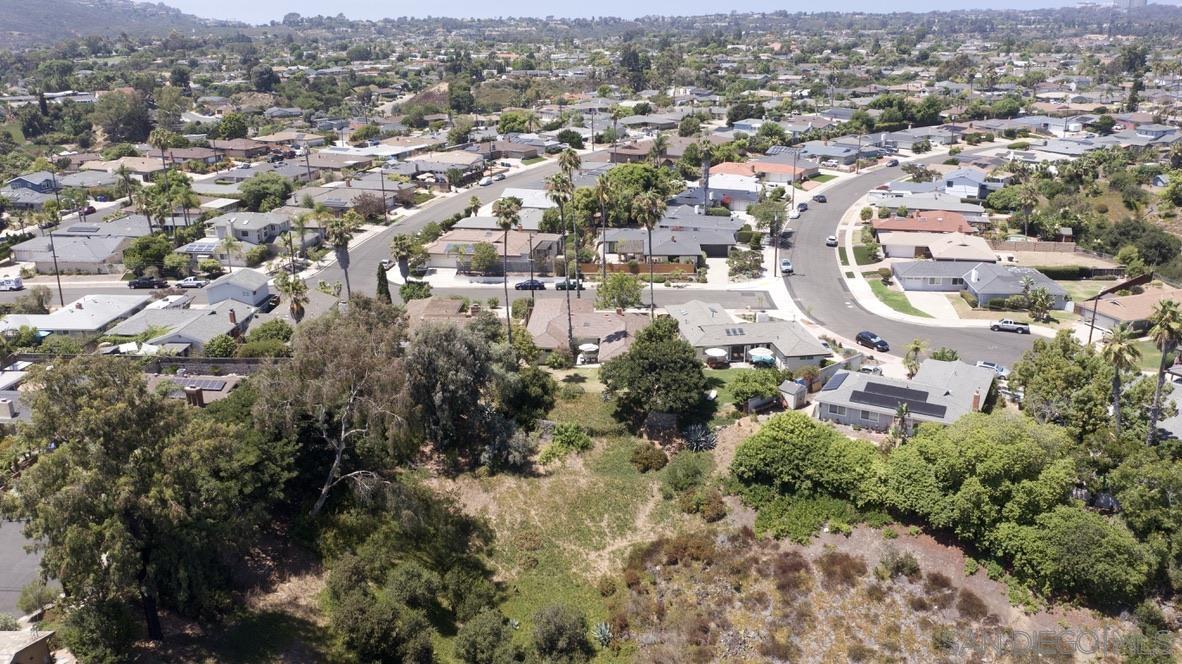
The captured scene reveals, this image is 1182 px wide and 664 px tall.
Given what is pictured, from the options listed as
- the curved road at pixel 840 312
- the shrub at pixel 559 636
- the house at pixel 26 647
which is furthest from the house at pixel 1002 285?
the house at pixel 26 647

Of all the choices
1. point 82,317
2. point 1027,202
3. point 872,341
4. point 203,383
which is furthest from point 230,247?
point 1027,202

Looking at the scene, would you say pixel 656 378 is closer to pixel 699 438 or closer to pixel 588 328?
pixel 699 438

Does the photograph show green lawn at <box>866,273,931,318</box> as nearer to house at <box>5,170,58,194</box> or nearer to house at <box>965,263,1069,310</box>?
house at <box>965,263,1069,310</box>

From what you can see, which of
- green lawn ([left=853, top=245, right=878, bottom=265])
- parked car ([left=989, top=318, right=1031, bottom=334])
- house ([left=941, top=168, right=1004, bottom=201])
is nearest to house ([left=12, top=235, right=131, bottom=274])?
green lawn ([left=853, top=245, right=878, bottom=265])

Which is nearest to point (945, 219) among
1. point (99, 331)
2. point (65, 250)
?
point (99, 331)

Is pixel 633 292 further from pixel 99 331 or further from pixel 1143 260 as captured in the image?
pixel 1143 260

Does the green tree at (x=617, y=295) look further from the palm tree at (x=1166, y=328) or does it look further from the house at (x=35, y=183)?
the house at (x=35, y=183)

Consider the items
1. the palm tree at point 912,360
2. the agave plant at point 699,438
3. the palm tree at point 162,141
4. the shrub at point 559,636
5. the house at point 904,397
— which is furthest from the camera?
the palm tree at point 162,141
